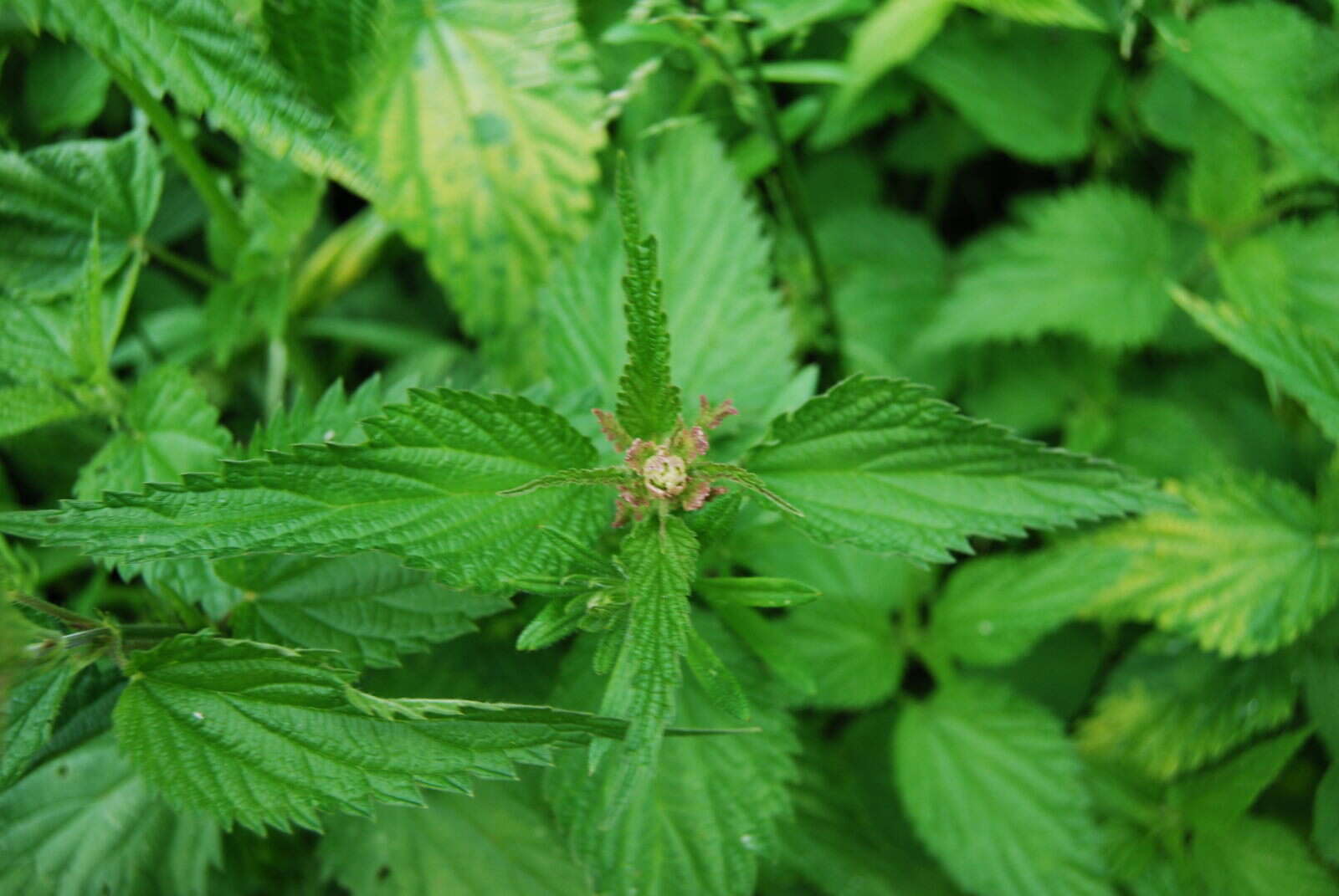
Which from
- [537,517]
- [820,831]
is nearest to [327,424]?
[537,517]

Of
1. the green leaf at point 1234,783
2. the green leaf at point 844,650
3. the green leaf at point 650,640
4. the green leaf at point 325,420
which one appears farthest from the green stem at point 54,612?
the green leaf at point 1234,783

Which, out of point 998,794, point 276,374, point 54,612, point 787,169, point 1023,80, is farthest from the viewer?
point 1023,80

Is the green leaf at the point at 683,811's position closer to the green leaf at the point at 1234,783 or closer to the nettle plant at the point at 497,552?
the nettle plant at the point at 497,552

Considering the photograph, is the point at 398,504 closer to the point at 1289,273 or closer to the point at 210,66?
the point at 210,66

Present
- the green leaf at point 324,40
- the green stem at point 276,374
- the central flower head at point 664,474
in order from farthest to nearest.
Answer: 1. the green stem at point 276,374
2. the green leaf at point 324,40
3. the central flower head at point 664,474

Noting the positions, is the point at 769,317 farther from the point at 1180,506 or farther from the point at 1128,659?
the point at 1128,659

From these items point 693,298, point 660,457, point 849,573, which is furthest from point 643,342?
point 849,573

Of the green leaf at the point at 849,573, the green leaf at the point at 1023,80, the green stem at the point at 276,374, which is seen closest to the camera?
the green leaf at the point at 849,573
